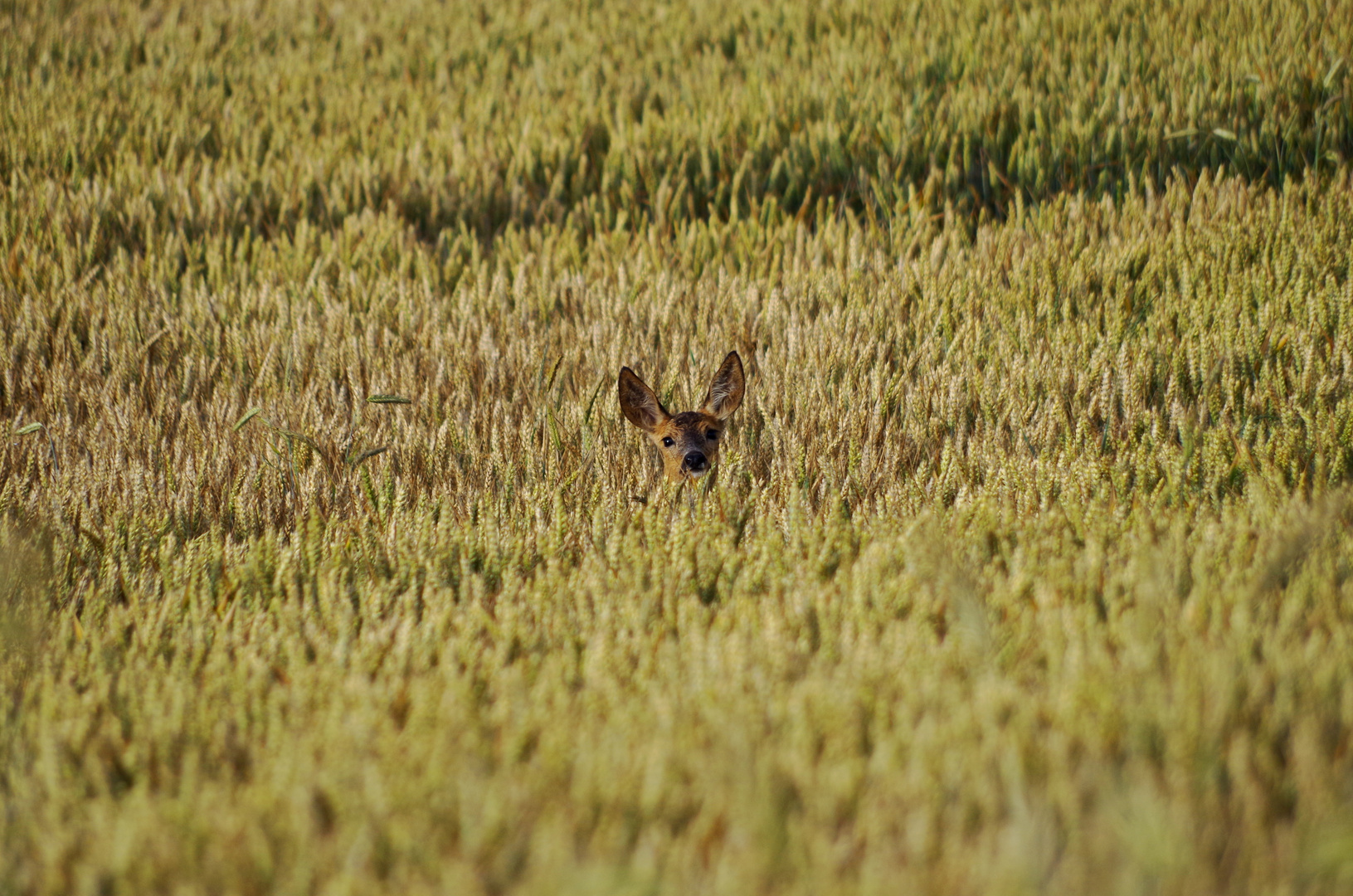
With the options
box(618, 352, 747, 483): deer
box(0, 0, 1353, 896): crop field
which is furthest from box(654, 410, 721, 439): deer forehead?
box(0, 0, 1353, 896): crop field

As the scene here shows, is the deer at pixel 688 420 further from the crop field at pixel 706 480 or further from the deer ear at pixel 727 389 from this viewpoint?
the crop field at pixel 706 480

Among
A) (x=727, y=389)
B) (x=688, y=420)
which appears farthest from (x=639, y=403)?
(x=727, y=389)

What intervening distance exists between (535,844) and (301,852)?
0.36 m

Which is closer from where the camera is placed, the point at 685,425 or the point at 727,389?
the point at 685,425

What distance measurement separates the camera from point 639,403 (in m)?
3.06

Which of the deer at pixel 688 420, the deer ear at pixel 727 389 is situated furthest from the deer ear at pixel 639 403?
the deer ear at pixel 727 389

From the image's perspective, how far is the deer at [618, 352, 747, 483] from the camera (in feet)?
9.66

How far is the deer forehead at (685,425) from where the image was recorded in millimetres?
2975

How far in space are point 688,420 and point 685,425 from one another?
0.06 ft

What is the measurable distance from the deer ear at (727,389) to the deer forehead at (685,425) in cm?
5

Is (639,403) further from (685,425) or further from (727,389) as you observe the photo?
(727,389)

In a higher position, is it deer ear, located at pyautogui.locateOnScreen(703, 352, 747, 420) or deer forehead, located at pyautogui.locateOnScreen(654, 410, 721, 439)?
deer ear, located at pyautogui.locateOnScreen(703, 352, 747, 420)

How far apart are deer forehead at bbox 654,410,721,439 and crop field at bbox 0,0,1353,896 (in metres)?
0.17

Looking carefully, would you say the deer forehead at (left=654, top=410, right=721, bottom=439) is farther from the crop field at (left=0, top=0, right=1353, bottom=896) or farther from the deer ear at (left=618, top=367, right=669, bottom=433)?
the crop field at (left=0, top=0, right=1353, bottom=896)
